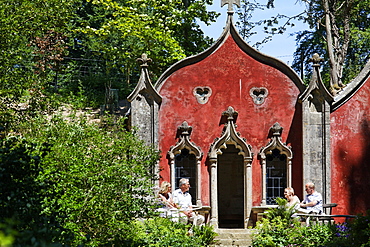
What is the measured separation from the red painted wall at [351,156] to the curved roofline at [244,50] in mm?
1444

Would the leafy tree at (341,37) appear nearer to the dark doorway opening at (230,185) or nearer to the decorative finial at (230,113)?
the dark doorway opening at (230,185)

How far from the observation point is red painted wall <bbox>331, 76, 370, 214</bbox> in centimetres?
Answer: 1580

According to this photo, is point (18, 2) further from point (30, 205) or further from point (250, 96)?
point (30, 205)

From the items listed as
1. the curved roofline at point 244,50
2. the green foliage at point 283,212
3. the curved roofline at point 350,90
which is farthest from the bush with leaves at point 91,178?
the curved roofline at point 350,90

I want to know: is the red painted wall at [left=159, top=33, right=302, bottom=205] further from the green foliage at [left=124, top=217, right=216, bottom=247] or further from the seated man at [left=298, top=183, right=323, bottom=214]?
the green foliage at [left=124, top=217, right=216, bottom=247]

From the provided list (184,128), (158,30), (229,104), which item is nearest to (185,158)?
(184,128)

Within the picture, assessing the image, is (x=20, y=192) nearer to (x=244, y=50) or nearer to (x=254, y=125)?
(x=254, y=125)

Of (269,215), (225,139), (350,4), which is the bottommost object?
(269,215)

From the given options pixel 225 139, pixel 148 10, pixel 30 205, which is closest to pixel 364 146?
pixel 225 139

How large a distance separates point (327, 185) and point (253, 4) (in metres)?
12.6

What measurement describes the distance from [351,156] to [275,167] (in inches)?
81.0

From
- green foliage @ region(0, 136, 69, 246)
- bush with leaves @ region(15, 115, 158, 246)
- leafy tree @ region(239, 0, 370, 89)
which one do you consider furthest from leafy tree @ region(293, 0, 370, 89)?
green foliage @ region(0, 136, 69, 246)

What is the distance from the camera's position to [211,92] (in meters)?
16.1

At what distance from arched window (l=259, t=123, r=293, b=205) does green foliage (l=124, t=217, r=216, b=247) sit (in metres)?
3.01
